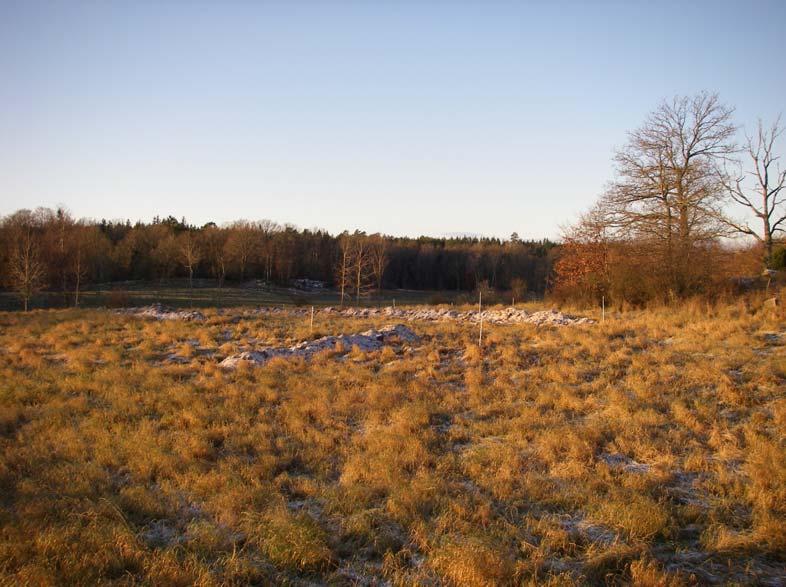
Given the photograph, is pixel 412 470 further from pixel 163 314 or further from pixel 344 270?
pixel 344 270

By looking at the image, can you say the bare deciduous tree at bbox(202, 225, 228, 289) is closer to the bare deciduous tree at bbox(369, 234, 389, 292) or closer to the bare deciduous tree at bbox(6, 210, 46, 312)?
the bare deciduous tree at bbox(369, 234, 389, 292)

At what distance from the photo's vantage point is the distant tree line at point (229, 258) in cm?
4125

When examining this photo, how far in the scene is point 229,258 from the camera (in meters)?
61.8

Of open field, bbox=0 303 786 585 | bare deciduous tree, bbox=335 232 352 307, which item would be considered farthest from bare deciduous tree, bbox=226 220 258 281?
open field, bbox=0 303 786 585

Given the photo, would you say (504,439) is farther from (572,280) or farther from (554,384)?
(572,280)

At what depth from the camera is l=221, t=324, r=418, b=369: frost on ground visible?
14.9 m

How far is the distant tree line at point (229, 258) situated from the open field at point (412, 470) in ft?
87.1

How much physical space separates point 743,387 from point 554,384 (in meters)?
3.46

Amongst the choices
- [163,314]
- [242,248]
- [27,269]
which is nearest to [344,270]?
[163,314]

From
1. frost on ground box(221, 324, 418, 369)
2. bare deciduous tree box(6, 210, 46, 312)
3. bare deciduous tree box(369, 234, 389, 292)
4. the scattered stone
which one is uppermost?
bare deciduous tree box(369, 234, 389, 292)

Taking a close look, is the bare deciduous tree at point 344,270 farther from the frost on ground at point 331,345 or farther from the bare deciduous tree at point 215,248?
the frost on ground at point 331,345

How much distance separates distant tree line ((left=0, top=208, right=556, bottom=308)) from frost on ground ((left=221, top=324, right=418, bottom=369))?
2154 centimetres

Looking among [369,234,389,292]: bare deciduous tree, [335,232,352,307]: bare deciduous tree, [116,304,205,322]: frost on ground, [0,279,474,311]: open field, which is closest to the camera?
[116,304,205,322]: frost on ground

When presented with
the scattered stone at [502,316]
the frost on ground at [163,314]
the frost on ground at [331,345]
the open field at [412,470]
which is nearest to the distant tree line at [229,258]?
the frost on ground at [163,314]
